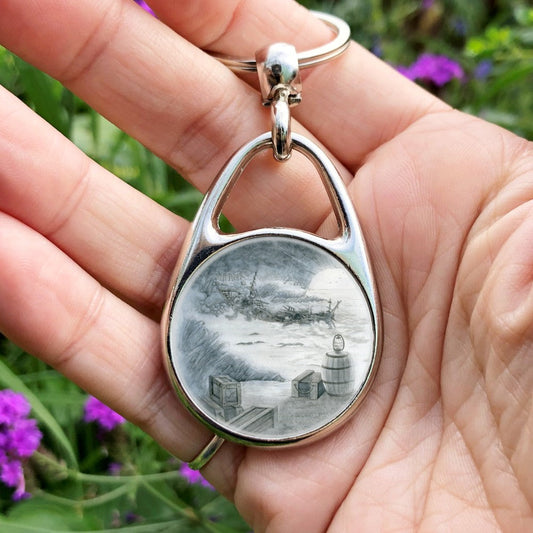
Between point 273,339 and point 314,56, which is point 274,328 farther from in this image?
point 314,56

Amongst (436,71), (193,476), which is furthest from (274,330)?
(436,71)

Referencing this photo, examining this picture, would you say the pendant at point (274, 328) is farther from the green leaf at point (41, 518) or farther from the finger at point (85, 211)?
the green leaf at point (41, 518)

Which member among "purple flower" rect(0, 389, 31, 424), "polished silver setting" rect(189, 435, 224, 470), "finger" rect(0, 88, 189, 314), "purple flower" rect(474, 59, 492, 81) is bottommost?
"purple flower" rect(0, 389, 31, 424)

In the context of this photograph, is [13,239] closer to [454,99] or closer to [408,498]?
[408,498]

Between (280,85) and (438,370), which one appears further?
(280,85)

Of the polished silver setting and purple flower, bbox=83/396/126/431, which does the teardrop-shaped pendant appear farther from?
purple flower, bbox=83/396/126/431

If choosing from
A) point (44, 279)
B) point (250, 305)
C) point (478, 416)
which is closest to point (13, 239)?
point (44, 279)

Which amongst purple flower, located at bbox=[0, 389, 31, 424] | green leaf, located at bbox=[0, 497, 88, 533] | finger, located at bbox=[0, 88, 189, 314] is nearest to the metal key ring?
finger, located at bbox=[0, 88, 189, 314]
